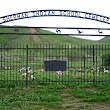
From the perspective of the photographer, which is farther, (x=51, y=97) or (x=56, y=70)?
(x=56, y=70)

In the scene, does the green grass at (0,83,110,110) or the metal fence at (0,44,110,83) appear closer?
the green grass at (0,83,110,110)

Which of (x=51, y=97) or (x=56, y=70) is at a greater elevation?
(x=56, y=70)

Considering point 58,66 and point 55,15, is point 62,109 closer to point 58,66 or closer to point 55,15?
point 55,15

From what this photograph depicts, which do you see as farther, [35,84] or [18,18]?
[35,84]

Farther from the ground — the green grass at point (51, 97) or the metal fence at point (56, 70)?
the metal fence at point (56, 70)

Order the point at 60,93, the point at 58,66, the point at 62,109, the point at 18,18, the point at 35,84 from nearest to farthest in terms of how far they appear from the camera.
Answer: the point at 62,109, the point at 60,93, the point at 18,18, the point at 35,84, the point at 58,66

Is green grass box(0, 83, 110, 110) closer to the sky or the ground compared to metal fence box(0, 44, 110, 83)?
closer to the ground

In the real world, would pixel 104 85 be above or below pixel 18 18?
below

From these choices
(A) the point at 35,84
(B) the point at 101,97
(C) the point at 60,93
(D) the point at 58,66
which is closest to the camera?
(B) the point at 101,97

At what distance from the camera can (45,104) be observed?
29.8 ft

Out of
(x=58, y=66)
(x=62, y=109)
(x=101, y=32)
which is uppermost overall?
(x=101, y=32)

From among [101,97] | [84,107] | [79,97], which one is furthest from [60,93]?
[84,107]

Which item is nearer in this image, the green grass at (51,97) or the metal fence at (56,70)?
the green grass at (51,97)

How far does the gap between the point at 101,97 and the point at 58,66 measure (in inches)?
178
